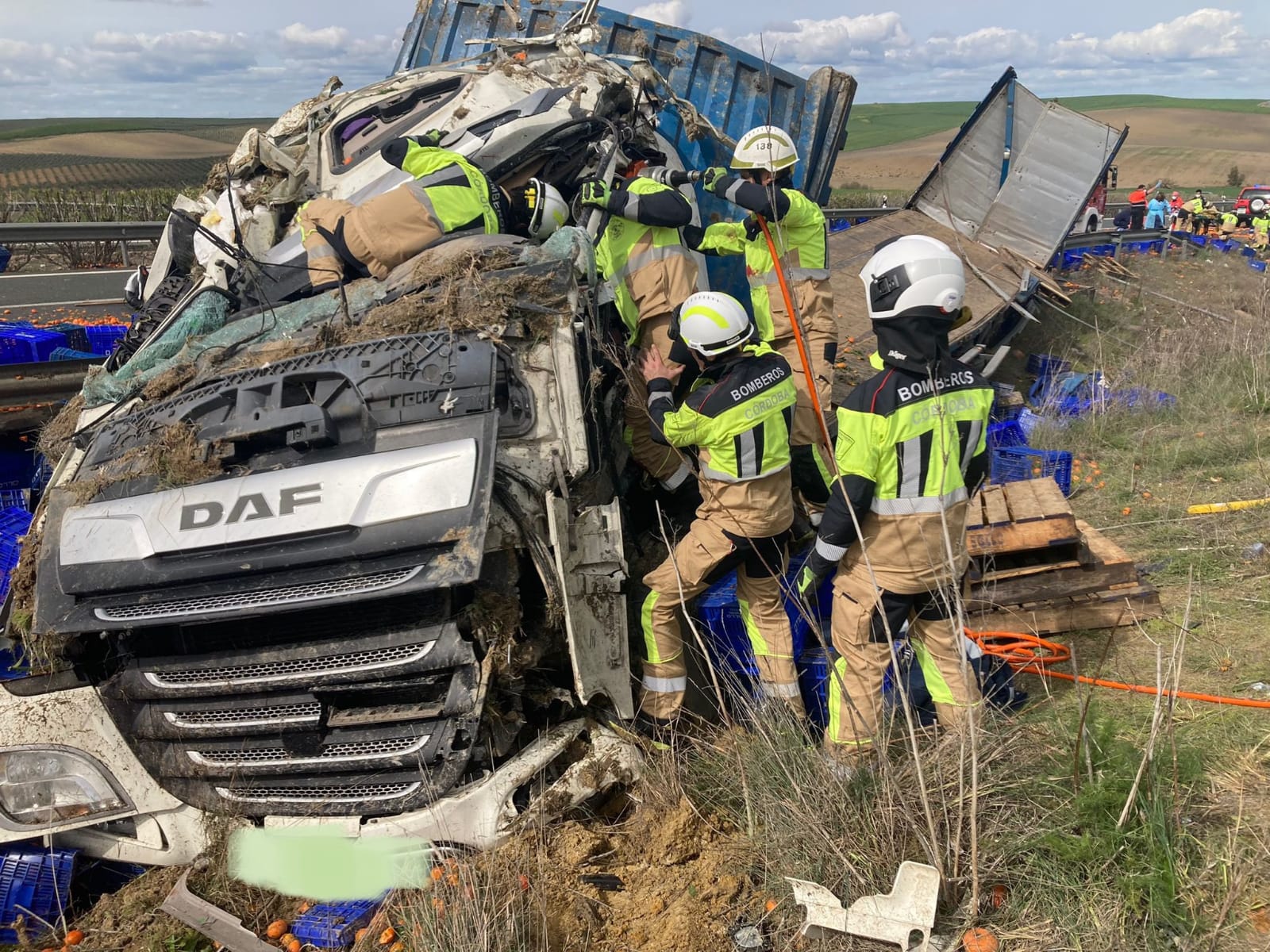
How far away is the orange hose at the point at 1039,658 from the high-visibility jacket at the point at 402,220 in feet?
8.46

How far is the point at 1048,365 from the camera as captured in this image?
903cm

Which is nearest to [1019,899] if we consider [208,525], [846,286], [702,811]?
[702,811]

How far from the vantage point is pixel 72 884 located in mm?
3072

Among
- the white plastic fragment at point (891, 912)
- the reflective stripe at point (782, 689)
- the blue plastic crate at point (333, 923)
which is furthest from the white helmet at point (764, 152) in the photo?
the blue plastic crate at point (333, 923)

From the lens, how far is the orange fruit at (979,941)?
2295 millimetres

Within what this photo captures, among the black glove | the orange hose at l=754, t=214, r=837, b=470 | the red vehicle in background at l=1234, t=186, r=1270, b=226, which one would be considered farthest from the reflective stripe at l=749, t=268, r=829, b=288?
the red vehicle in background at l=1234, t=186, r=1270, b=226

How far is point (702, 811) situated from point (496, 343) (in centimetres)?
160

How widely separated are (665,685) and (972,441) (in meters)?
1.38

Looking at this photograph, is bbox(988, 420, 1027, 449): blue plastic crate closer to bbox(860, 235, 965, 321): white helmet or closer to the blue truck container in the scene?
the blue truck container

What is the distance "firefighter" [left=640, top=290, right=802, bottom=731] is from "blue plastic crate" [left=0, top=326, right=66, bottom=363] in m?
4.57

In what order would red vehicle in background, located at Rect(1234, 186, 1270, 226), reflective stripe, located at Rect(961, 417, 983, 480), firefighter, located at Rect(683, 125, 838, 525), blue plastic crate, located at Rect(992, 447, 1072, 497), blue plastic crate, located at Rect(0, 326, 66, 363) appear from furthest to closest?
red vehicle in background, located at Rect(1234, 186, 1270, 226) → blue plastic crate, located at Rect(0, 326, 66, 363) → blue plastic crate, located at Rect(992, 447, 1072, 497) → firefighter, located at Rect(683, 125, 838, 525) → reflective stripe, located at Rect(961, 417, 983, 480)

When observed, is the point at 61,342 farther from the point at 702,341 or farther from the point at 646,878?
the point at 646,878

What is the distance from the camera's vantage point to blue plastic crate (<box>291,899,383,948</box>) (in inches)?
105

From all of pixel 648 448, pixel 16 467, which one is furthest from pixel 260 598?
pixel 16 467
